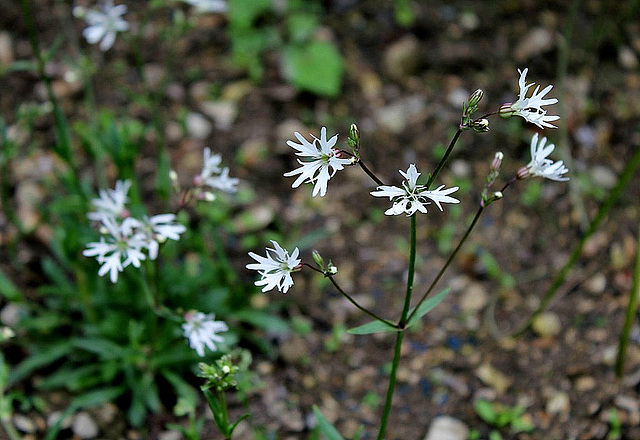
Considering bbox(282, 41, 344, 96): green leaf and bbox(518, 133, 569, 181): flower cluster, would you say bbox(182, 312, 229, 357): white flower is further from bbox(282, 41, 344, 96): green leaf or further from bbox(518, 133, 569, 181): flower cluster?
bbox(282, 41, 344, 96): green leaf

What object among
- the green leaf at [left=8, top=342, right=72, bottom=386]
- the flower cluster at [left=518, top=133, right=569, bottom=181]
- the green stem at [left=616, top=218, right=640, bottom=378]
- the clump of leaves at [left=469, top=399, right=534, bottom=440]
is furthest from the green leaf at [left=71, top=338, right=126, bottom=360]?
the green stem at [left=616, top=218, right=640, bottom=378]

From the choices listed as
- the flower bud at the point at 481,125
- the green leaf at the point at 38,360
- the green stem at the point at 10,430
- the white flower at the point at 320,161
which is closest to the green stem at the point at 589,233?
the flower bud at the point at 481,125

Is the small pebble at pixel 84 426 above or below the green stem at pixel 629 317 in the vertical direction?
below

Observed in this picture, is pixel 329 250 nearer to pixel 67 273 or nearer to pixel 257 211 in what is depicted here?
pixel 257 211

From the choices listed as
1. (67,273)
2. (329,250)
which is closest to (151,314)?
(67,273)

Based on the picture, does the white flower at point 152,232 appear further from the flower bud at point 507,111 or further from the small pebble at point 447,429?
the small pebble at point 447,429
